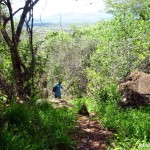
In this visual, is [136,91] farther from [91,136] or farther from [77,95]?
[77,95]

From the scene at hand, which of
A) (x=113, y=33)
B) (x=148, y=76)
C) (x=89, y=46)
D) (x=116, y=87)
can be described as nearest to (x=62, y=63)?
(x=89, y=46)

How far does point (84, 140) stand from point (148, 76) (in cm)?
622

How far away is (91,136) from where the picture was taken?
9.19 metres

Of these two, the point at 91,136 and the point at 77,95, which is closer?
the point at 91,136

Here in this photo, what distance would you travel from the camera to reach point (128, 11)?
25312 mm

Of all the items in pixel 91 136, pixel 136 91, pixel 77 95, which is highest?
pixel 136 91

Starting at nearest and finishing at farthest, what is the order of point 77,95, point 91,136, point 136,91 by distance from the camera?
point 91,136 < point 136,91 < point 77,95

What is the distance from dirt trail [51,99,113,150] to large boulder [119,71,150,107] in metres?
2.26

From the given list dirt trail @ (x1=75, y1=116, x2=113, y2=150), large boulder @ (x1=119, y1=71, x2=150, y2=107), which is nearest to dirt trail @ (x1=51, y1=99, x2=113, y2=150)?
dirt trail @ (x1=75, y1=116, x2=113, y2=150)

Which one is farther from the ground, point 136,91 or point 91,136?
point 136,91

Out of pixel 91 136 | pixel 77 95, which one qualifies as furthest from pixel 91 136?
pixel 77 95

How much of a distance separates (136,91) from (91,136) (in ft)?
15.0

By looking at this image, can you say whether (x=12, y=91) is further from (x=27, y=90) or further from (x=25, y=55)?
(x=25, y=55)

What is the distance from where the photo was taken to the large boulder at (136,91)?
1279 centimetres
